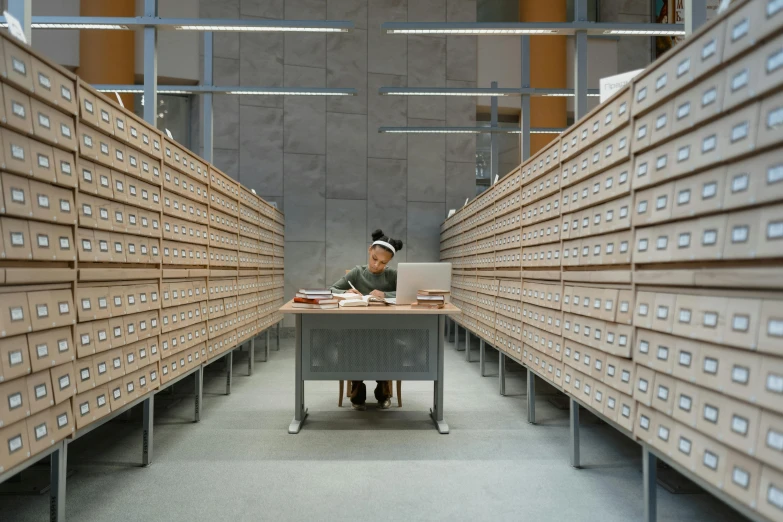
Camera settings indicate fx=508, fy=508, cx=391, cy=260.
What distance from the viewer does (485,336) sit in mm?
5164

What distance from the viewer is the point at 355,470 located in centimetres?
283

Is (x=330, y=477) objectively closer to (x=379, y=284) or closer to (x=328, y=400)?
(x=328, y=400)

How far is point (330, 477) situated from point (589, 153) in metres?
2.18

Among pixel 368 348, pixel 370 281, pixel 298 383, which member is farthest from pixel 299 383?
pixel 370 281

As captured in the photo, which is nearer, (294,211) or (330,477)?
(330,477)

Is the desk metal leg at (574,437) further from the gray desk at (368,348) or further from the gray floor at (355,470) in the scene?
the gray desk at (368,348)

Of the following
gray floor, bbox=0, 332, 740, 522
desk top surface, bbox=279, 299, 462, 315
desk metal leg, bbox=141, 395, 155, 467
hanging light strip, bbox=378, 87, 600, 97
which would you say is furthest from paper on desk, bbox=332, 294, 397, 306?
hanging light strip, bbox=378, 87, 600, 97

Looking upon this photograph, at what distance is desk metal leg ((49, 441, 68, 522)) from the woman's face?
9.05ft

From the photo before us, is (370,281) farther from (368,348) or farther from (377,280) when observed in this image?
(368,348)

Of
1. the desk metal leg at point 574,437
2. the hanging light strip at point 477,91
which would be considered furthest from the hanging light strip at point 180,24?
the desk metal leg at point 574,437

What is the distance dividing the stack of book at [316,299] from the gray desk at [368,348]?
7 cm

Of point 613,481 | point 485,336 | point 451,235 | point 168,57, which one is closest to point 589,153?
point 613,481

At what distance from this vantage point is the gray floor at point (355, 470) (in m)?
2.33

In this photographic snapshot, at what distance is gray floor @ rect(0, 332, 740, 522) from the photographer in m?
2.33
